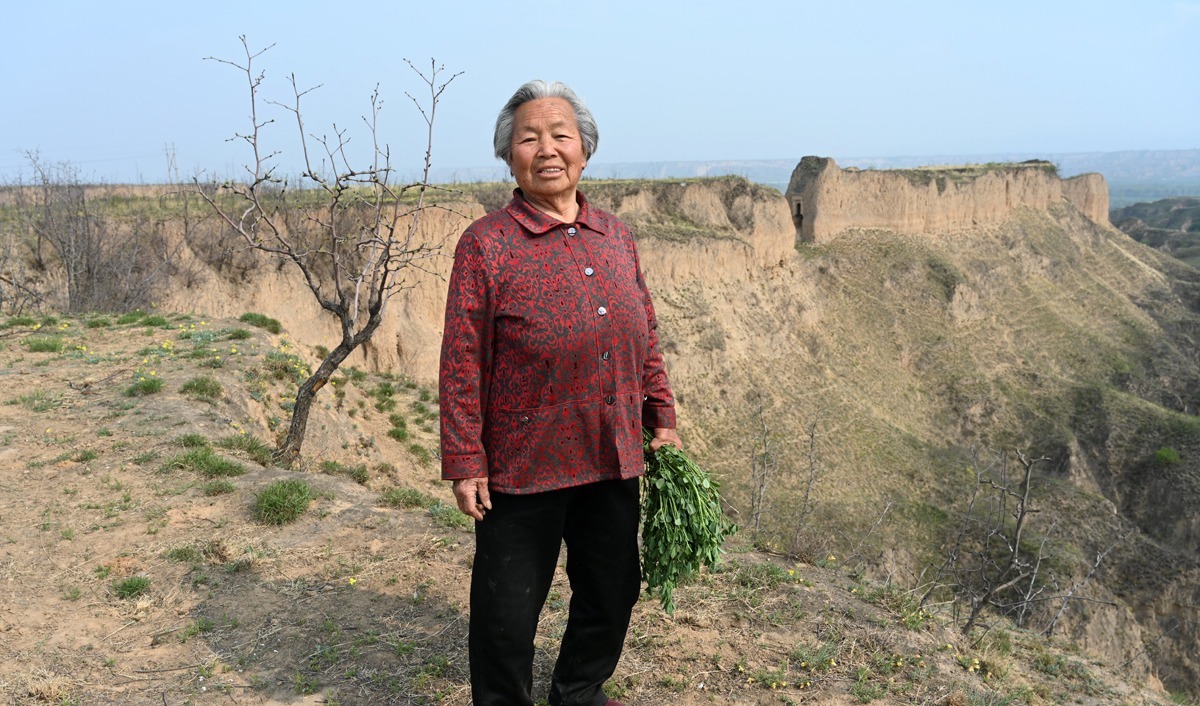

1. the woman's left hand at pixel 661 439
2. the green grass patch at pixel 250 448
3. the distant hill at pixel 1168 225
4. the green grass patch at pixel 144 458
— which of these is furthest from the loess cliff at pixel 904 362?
the distant hill at pixel 1168 225

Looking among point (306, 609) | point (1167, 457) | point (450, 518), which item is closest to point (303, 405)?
point (450, 518)

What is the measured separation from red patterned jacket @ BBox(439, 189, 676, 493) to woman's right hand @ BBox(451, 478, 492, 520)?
1.8 inches

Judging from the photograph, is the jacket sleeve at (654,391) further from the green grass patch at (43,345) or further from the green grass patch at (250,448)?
the green grass patch at (43,345)

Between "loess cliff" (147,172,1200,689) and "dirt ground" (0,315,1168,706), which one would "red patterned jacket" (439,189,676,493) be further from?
"loess cliff" (147,172,1200,689)

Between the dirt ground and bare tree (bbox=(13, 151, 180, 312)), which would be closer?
the dirt ground

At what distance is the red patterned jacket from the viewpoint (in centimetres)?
279

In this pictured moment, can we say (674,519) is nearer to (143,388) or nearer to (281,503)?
(281,503)

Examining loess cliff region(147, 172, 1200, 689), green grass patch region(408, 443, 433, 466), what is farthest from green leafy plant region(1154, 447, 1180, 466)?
green grass patch region(408, 443, 433, 466)

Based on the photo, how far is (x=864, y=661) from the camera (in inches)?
164

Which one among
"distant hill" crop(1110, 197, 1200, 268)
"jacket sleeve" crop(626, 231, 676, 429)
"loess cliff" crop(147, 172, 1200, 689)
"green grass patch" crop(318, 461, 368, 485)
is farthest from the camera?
"distant hill" crop(1110, 197, 1200, 268)

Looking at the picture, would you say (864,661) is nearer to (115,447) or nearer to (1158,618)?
(115,447)

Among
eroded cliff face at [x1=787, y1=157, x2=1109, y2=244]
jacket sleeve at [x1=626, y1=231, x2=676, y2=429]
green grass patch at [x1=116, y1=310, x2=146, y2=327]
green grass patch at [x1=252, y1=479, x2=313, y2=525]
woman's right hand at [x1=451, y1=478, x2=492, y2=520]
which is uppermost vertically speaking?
eroded cliff face at [x1=787, y1=157, x2=1109, y2=244]

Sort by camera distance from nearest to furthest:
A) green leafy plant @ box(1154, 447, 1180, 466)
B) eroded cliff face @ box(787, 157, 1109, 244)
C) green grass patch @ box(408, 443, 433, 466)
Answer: green grass patch @ box(408, 443, 433, 466)
green leafy plant @ box(1154, 447, 1180, 466)
eroded cliff face @ box(787, 157, 1109, 244)

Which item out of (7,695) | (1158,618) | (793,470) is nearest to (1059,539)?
(1158,618)
